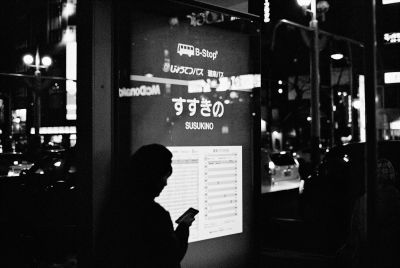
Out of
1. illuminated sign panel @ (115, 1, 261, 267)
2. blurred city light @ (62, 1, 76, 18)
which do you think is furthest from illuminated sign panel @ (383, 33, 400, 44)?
blurred city light @ (62, 1, 76, 18)

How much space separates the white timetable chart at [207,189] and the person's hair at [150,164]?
137cm

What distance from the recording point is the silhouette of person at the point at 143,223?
318cm

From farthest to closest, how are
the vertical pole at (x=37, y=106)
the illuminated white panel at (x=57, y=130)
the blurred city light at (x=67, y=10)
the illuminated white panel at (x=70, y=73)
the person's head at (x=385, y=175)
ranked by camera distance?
1. the blurred city light at (x=67, y=10)
2. the illuminated white panel at (x=70, y=73)
3. the illuminated white panel at (x=57, y=130)
4. the vertical pole at (x=37, y=106)
5. the person's head at (x=385, y=175)

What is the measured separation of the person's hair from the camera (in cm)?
329

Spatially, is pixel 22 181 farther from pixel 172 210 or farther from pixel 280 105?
pixel 280 105

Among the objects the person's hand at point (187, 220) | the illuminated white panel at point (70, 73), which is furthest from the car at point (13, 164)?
the illuminated white panel at point (70, 73)

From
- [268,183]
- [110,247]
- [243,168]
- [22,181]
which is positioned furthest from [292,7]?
[110,247]

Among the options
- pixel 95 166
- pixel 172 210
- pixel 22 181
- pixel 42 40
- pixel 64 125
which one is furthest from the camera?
pixel 42 40

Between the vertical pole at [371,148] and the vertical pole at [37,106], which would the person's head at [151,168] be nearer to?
the vertical pole at [371,148]

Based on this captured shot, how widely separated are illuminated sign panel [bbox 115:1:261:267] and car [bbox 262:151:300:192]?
40.9ft

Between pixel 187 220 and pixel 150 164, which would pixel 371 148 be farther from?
pixel 150 164

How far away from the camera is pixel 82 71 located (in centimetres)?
416

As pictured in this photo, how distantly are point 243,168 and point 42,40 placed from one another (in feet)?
181

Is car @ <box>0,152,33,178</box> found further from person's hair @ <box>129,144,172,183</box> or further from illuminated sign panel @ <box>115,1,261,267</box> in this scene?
person's hair @ <box>129,144,172,183</box>
